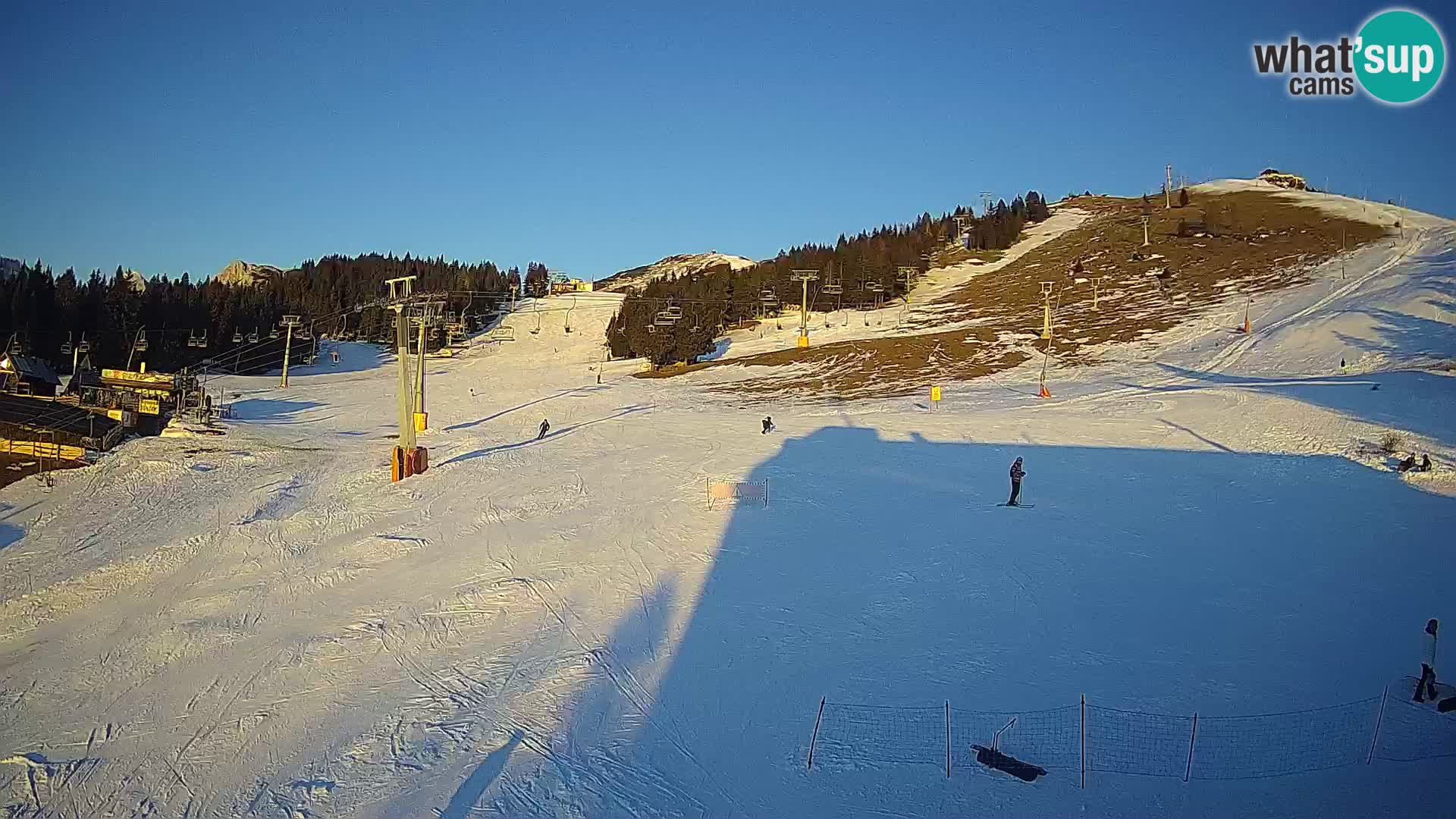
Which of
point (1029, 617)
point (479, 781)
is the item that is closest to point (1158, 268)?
point (1029, 617)

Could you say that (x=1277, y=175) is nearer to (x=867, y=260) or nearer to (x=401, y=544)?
(x=867, y=260)

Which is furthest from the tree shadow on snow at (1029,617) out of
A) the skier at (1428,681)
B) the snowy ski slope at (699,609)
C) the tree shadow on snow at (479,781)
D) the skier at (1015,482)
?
the tree shadow on snow at (479,781)

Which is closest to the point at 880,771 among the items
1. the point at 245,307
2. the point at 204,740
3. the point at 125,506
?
the point at 204,740

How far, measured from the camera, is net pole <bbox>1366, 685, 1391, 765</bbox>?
32.1 ft

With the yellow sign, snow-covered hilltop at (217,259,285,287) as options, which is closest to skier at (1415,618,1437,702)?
the yellow sign

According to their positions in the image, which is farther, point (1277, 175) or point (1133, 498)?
point (1277, 175)

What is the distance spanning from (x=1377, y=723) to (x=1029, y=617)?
16.0 ft

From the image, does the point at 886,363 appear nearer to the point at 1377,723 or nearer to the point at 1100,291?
the point at 1100,291

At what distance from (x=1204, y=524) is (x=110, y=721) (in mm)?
20793

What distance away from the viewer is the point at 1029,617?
47.6ft

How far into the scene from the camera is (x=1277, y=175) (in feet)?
464

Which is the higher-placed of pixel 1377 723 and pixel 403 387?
pixel 403 387

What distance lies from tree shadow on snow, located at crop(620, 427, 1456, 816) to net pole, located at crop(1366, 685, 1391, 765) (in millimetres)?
177

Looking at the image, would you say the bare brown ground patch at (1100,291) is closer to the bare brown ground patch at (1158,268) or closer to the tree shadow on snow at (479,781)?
the bare brown ground patch at (1158,268)
